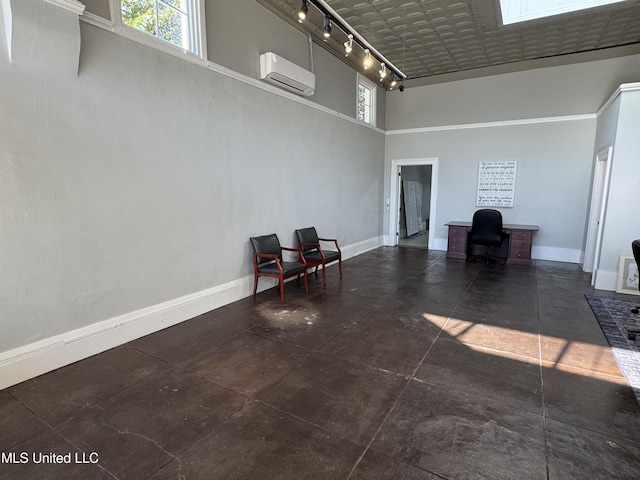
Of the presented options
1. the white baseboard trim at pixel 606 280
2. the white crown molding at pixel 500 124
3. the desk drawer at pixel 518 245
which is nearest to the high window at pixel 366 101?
the white crown molding at pixel 500 124

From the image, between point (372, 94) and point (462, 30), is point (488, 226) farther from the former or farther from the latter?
point (372, 94)

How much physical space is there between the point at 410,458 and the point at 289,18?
508 cm

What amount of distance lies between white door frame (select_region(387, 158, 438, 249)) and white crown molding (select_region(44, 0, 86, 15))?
6.37 m

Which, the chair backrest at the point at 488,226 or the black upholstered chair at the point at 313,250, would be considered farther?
the chair backrest at the point at 488,226

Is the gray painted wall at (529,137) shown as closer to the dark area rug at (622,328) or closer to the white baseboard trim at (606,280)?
the white baseboard trim at (606,280)

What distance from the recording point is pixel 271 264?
4270mm

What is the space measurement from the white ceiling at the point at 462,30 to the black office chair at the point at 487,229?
284cm

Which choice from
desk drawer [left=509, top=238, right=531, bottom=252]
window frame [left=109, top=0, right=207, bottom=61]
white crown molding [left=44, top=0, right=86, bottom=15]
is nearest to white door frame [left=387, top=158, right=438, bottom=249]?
desk drawer [left=509, top=238, right=531, bottom=252]

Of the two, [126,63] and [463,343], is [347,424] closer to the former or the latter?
[463,343]

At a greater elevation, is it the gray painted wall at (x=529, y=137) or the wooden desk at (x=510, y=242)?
the gray painted wall at (x=529, y=137)

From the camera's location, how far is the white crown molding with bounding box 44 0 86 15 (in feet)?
7.36

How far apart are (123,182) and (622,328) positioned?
486 cm

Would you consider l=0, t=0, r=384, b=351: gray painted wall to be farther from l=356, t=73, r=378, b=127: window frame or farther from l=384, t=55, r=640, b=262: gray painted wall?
l=384, t=55, r=640, b=262: gray painted wall
